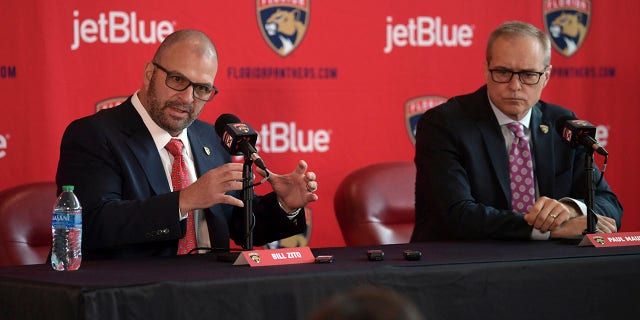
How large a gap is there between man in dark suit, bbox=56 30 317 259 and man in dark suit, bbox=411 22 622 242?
1.97 ft

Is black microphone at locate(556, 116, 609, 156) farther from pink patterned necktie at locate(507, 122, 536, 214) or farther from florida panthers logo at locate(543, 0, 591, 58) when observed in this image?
florida panthers logo at locate(543, 0, 591, 58)

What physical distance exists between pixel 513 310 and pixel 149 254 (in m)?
1.25

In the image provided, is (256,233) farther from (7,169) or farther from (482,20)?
(482,20)

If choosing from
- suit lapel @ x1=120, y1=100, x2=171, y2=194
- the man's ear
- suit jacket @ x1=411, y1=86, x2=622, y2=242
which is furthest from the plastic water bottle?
suit jacket @ x1=411, y1=86, x2=622, y2=242

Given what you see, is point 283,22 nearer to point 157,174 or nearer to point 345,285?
point 157,174

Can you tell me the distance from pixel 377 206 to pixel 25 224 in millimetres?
1447

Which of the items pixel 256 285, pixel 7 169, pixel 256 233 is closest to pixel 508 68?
pixel 256 233

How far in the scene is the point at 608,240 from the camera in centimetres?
294

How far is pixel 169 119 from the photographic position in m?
3.27

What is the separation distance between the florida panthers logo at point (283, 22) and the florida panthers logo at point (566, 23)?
56.1 inches

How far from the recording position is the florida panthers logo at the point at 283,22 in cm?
466

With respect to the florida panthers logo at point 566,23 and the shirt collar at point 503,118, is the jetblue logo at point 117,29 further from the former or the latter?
the florida panthers logo at point 566,23

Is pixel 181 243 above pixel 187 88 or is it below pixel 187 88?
below

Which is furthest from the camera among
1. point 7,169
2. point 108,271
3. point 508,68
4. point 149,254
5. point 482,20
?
point 482,20
